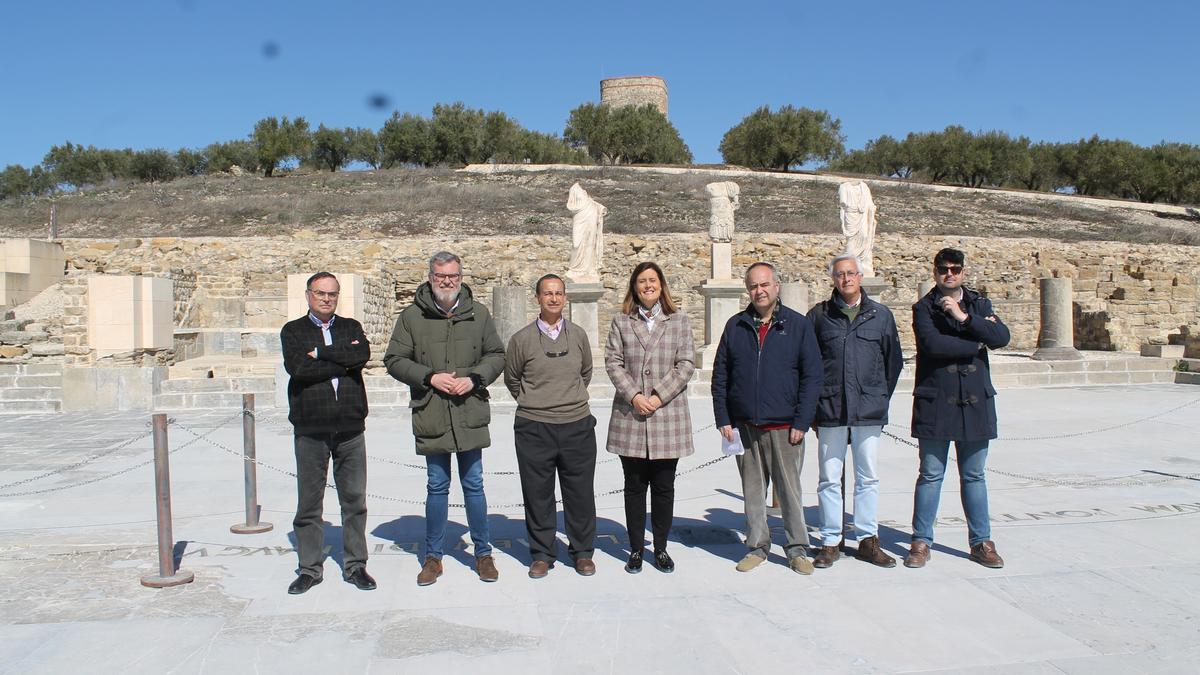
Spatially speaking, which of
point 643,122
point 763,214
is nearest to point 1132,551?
point 763,214

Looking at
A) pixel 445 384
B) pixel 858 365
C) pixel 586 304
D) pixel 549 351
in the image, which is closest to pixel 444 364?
pixel 445 384

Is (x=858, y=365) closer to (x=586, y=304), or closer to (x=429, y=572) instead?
(x=429, y=572)

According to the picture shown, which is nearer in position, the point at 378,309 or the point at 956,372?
the point at 956,372

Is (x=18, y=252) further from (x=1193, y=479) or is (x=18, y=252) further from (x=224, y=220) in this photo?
(x=1193, y=479)

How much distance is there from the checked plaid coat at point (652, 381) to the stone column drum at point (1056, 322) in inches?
516

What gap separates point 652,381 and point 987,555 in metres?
1.99

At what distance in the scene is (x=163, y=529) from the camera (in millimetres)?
4453

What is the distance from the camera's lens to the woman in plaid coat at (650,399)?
4.50m

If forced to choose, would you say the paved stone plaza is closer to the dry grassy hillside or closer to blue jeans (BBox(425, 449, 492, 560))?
blue jeans (BBox(425, 449, 492, 560))

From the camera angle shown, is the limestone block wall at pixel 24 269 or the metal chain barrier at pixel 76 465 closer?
the metal chain barrier at pixel 76 465

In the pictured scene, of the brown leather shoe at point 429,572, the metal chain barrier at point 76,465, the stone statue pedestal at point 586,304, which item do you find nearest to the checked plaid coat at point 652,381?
the brown leather shoe at point 429,572

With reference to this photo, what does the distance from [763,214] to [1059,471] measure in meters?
27.6

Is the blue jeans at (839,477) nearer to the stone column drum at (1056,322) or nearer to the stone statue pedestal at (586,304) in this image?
the stone statue pedestal at (586,304)

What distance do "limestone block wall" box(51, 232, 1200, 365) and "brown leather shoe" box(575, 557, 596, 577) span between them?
17204 mm
